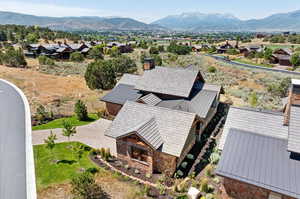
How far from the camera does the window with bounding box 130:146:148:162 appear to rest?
17273 mm

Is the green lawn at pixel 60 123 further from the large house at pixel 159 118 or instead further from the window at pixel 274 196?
the window at pixel 274 196

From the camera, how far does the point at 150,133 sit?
55.5 ft

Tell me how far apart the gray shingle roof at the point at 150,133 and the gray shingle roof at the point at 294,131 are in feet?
29.3

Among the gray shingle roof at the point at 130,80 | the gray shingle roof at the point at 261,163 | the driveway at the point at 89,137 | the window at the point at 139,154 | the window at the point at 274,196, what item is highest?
the gray shingle roof at the point at 130,80

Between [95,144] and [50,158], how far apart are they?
14.8 ft

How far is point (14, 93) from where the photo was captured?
36.1m

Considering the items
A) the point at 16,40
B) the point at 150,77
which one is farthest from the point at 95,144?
the point at 16,40

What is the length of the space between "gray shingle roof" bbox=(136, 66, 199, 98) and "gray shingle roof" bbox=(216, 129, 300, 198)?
35.6 feet

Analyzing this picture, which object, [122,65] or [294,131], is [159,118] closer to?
[294,131]

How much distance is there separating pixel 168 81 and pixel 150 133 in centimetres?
1077

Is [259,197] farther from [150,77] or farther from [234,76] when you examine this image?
[234,76]

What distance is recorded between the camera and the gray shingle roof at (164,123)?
16453mm

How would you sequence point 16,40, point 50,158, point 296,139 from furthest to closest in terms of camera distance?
point 16,40 < point 50,158 < point 296,139

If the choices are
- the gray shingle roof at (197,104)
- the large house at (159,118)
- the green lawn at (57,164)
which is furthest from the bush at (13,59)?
the gray shingle roof at (197,104)
